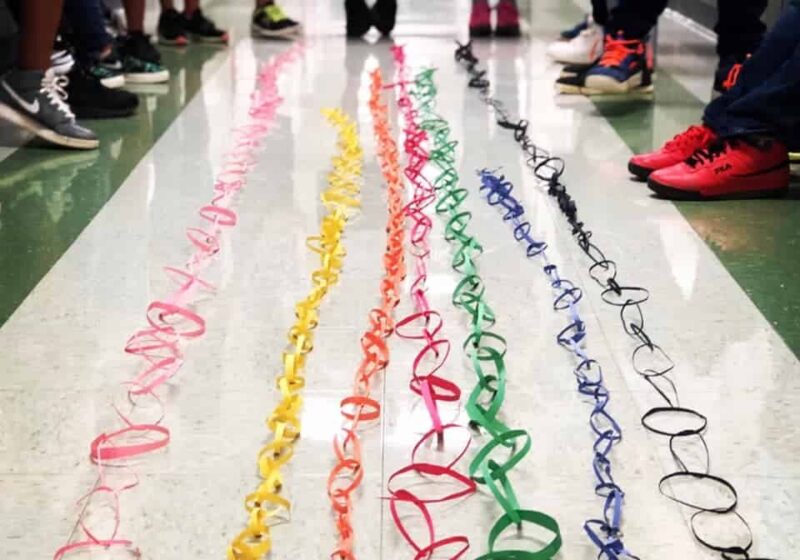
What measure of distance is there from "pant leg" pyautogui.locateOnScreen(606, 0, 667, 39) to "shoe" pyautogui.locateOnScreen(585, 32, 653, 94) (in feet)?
0.07

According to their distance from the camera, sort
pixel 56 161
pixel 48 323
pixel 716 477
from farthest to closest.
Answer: pixel 56 161 → pixel 48 323 → pixel 716 477

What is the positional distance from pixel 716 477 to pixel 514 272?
27.3 inches

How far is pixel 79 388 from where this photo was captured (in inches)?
57.3

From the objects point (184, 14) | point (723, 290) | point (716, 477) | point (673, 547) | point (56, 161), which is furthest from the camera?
point (184, 14)

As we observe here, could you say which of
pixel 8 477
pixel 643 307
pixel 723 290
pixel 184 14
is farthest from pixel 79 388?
pixel 184 14

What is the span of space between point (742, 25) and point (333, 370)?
1.84 metres

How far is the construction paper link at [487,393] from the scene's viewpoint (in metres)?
1.14

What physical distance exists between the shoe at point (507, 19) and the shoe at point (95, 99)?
1.86 m

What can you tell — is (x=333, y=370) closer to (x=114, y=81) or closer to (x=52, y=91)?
(x=52, y=91)

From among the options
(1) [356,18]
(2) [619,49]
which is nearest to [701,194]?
(2) [619,49]

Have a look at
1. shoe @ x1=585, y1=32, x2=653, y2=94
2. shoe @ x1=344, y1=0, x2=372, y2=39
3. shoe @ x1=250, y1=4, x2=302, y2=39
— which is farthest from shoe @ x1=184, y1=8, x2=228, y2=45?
shoe @ x1=585, y1=32, x2=653, y2=94

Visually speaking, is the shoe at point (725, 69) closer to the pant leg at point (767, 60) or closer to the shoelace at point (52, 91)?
the pant leg at point (767, 60)

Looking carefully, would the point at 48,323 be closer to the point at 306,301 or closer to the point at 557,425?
the point at 306,301

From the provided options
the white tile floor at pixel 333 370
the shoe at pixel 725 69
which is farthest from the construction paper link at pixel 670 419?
the shoe at pixel 725 69
